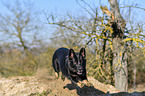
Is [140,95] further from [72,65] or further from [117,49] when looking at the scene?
[117,49]

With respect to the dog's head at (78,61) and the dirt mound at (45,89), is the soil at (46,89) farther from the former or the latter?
the dog's head at (78,61)

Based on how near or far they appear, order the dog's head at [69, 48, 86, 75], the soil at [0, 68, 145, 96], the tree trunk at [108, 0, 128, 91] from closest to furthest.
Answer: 1. the dog's head at [69, 48, 86, 75]
2. the soil at [0, 68, 145, 96]
3. the tree trunk at [108, 0, 128, 91]

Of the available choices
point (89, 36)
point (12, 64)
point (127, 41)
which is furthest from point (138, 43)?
point (12, 64)

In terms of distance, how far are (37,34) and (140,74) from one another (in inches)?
671

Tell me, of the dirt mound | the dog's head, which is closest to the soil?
the dirt mound

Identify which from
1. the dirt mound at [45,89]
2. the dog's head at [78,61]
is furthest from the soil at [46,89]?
the dog's head at [78,61]

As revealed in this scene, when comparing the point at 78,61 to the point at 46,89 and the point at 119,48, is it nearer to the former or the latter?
the point at 46,89

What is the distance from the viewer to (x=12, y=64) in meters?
21.8

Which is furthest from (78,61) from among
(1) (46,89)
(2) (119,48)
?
(2) (119,48)

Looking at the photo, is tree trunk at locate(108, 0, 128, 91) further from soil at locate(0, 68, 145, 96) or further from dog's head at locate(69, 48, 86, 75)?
dog's head at locate(69, 48, 86, 75)

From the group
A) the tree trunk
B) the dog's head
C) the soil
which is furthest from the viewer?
the tree trunk

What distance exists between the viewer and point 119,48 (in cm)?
980

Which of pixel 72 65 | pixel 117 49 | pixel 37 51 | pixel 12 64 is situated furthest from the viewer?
pixel 12 64

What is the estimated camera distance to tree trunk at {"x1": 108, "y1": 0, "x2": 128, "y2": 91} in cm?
970
